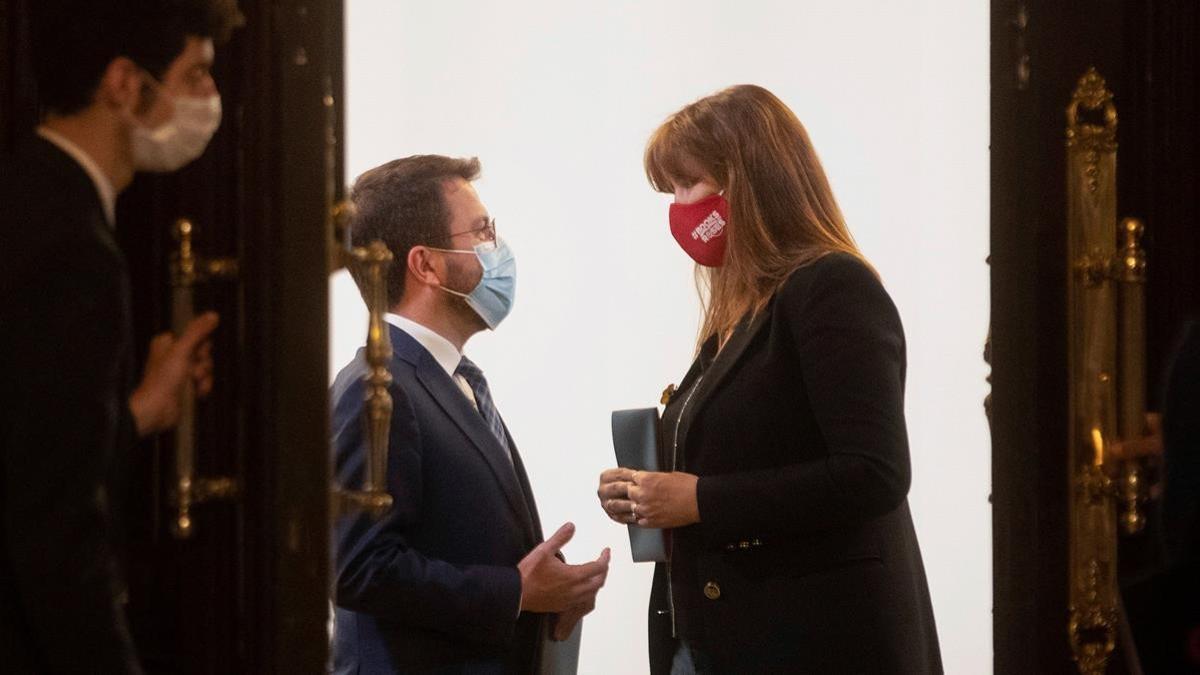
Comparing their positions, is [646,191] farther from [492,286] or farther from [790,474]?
[790,474]

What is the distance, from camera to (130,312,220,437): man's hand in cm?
165

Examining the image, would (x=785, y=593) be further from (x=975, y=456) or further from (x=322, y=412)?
(x=975, y=456)

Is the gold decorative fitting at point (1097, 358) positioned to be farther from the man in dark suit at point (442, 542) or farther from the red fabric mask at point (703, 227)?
the man in dark suit at point (442, 542)

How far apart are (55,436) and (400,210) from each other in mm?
1493

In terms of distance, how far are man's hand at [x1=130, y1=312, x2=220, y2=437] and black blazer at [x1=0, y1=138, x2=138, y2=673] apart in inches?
5.8

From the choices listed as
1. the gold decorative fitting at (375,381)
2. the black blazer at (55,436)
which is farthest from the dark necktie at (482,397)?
the black blazer at (55,436)

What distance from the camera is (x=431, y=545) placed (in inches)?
98.2

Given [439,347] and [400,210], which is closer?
[439,347]

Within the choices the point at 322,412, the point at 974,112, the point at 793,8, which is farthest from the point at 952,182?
the point at 322,412

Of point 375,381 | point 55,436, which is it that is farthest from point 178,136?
point 375,381

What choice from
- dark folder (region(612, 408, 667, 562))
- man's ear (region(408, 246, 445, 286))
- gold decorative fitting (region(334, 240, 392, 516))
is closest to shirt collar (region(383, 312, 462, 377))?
man's ear (region(408, 246, 445, 286))

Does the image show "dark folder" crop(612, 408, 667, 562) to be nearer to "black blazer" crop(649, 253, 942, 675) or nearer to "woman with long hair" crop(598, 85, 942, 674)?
"woman with long hair" crop(598, 85, 942, 674)

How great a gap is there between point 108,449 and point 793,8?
10.0 feet

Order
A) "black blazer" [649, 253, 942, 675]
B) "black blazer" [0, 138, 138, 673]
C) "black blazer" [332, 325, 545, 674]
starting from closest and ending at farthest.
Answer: "black blazer" [0, 138, 138, 673] → "black blazer" [649, 253, 942, 675] → "black blazer" [332, 325, 545, 674]
